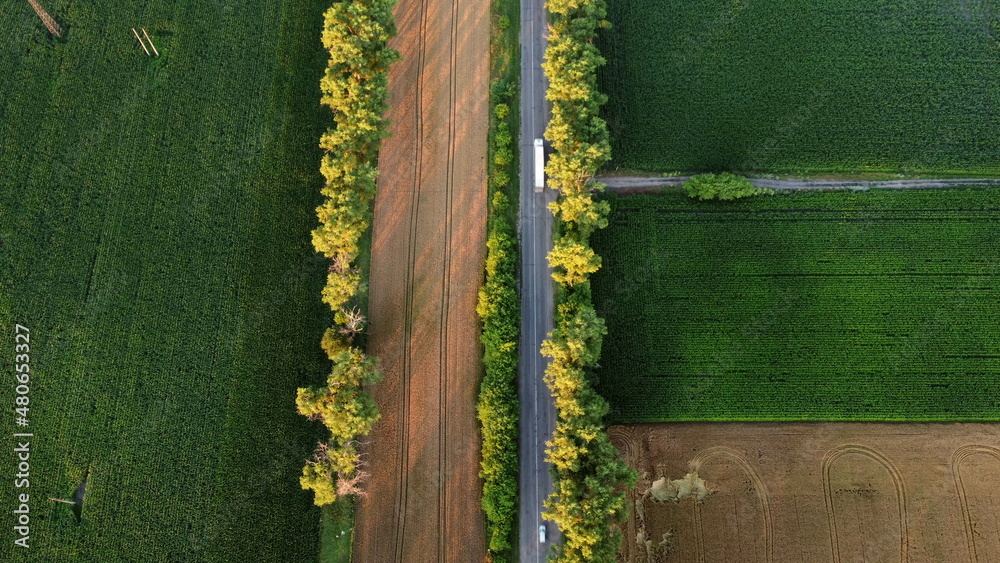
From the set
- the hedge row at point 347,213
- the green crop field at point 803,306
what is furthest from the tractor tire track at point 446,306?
the green crop field at point 803,306

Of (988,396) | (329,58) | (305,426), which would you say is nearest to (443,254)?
(305,426)

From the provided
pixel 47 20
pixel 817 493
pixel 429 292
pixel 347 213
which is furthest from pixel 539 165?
pixel 47 20

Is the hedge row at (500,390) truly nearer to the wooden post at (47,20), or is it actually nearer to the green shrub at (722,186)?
the green shrub at (722,186)

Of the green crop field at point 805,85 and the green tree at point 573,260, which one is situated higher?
the green crop field at point 805,85

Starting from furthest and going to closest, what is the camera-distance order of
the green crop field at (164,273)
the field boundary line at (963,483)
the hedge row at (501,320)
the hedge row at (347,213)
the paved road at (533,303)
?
the field boundary line at (963,483) → the paved road at (533,303) → the green crop field at (164,273) → the hedge row at (501,320) → the hedge row at (347,213)

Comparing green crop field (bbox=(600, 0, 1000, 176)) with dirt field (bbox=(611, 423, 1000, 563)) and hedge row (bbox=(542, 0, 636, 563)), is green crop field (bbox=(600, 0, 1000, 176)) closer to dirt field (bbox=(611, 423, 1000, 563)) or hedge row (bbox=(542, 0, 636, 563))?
hedge row (bbox=(542, 0, 636, 563))

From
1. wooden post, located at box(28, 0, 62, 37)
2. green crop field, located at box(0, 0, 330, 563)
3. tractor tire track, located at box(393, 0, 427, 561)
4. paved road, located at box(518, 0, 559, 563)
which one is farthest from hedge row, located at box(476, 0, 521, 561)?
wooden post, located at box(28, 0, 62, 37)
